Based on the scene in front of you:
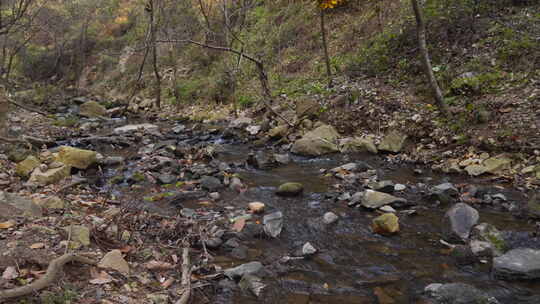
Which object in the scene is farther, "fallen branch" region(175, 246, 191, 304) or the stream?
the stream

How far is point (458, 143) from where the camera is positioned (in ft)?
26.2

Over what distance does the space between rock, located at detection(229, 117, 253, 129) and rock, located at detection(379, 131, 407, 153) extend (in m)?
5.93

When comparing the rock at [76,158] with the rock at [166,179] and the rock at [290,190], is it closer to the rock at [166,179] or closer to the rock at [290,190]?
the rock at [166,179]

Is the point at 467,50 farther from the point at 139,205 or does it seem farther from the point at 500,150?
the point at 139,205

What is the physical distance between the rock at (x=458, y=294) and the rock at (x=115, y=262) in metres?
3.12

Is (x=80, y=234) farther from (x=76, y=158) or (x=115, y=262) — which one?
(x=76, y=158)

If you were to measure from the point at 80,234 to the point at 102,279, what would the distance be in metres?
0.87

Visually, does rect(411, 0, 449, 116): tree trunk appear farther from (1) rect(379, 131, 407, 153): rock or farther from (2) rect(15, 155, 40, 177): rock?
(2) rect(15, 155, 40, 177): rock

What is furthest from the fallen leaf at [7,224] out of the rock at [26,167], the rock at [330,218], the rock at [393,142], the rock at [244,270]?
the rock at [393,142]

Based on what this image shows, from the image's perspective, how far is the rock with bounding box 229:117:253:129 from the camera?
13699 mm

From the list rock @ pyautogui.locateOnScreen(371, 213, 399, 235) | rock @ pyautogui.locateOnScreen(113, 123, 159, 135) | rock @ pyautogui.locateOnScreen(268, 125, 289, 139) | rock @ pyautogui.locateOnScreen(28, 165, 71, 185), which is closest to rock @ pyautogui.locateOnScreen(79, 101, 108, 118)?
rock @ pyautogui.locateOnScreen(113, 123, 159, 135)

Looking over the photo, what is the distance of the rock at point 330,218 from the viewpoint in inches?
218

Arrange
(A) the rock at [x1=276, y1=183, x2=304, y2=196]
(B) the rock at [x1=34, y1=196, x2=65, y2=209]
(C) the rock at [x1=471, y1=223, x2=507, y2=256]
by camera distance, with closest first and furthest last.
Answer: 1. (C) the rock at [x1=471, y1=223, x2=507, y2=256]
2. (B) the rock at [x1=34, y1=196, x2=65, y2=209]
3. (A) the rock at [x1=276, y1=183, x2=304, y2=196]

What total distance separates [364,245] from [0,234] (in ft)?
13.8
